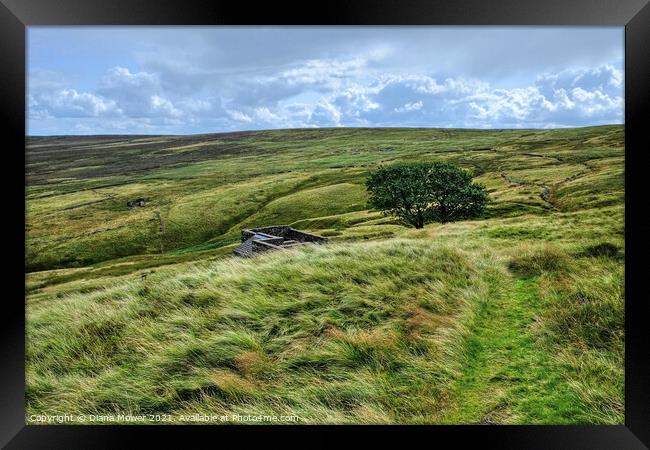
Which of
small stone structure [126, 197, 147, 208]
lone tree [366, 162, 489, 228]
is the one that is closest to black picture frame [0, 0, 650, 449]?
lone tree [366, 162, 489, 228]

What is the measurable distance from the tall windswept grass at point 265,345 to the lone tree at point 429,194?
48.2ft

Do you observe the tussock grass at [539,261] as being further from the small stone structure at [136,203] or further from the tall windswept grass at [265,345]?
the small stone structure at [136,203]

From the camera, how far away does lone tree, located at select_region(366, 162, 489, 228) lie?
19859 millimetres

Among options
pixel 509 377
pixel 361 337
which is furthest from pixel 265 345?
pixel 509 377

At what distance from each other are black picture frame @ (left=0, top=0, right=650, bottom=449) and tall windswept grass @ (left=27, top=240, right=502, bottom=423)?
0.25 metres

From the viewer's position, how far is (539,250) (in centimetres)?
610

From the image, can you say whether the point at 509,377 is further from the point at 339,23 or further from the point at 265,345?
the point at 339,23

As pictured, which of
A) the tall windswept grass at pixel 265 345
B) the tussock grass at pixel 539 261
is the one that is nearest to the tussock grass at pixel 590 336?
the tussock grass at pixel 539 261

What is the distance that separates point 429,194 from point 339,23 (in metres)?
16.9

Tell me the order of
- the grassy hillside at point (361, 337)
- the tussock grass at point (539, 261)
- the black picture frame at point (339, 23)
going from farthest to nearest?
the tussock grass at point (539, 261), the grassy hillside at point (361, 337), the black picture frame at point (339, 23)

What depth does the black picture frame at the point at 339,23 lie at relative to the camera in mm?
3863

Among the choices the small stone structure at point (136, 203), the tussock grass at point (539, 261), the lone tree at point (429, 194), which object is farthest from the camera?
the small stone structure at point (136, 203)

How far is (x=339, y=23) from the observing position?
13.0 feet

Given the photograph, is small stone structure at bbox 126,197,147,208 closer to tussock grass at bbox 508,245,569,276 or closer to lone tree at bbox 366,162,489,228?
lone tree at bbox 366,162,489,228
